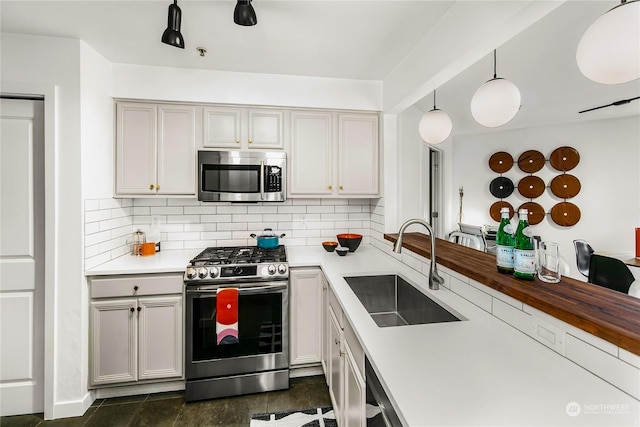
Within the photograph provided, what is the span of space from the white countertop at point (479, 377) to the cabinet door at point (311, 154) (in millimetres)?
1501

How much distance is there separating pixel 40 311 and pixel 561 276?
308 centimetres

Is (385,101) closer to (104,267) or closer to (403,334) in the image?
(403,334)

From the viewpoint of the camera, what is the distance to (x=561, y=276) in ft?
4.28

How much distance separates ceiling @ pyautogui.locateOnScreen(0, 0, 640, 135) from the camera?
167cm

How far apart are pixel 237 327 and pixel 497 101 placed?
214 cm

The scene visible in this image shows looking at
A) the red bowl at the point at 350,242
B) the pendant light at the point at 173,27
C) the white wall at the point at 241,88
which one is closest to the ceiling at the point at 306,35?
the white wall at the point at 241,88

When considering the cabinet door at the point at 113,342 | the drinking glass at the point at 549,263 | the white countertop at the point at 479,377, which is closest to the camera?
the white countertop at the point at 479,377

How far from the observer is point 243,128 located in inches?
102

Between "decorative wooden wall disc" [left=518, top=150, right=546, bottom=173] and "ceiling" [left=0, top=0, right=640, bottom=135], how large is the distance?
4.93 ft

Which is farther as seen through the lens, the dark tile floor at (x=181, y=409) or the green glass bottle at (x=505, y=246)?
the dark tile floor at (x=181, y=409)

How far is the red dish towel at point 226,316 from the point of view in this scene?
2.09 m

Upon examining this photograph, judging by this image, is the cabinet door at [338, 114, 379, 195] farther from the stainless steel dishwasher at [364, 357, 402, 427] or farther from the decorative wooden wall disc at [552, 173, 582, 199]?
the decorative wooden wall disc at [552, 173, 582, 199]

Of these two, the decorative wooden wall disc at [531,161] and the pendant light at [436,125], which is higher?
the decorative wooden wall disc at [531,161]

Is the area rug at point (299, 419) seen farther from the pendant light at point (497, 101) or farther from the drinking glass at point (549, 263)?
the pendant light at point (497, 101)
